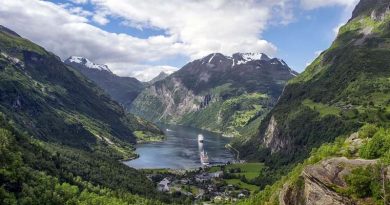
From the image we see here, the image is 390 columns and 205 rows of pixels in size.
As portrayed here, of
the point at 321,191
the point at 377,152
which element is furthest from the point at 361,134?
the point at 321,191

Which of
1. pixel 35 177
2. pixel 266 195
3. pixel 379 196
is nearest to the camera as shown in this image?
pixel 379 196

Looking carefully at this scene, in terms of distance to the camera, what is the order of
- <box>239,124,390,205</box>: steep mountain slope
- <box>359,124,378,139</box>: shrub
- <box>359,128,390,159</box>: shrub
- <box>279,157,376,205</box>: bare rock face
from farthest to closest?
<box>359,124,378,139</box>: shrub
<box>359,128,390,159</box>: shrub
<box>279,157,376,205</box>: bare rock face
<box>239,124,390,205</box>: steep mountain slope

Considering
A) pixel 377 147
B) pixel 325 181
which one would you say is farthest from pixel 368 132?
pixel 325 181

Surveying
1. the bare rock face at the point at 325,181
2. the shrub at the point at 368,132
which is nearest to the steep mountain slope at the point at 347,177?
the bare rock face at the point at 325,181

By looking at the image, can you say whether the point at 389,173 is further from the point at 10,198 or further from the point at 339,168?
the point at 10,198

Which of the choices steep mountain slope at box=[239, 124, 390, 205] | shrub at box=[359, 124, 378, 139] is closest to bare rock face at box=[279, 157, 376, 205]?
steep mountain slope at box=[239, 124, 390, 205]

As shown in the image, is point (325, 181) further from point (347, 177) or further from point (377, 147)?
point (377, 147)

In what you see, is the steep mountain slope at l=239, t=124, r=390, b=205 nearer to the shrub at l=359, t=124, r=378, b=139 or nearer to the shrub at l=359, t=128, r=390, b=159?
the shrub at l=359, t=128, r=390, b=159

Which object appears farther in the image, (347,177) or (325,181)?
(325,181)

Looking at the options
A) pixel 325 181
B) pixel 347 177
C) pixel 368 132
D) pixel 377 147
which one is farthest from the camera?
pixel 368 132
